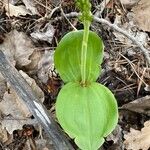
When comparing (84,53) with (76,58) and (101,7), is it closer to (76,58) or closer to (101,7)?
(76,58)

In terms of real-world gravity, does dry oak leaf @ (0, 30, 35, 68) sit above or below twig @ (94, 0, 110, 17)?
below

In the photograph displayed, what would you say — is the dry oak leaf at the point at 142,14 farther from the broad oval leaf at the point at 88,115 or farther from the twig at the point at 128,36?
the broad oval leaf at the point at 88,115

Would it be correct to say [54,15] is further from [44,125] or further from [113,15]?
[44,125]

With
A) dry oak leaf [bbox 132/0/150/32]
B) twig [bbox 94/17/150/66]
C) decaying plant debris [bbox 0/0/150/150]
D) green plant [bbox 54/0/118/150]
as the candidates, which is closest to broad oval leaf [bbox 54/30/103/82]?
green plant [bbox 54/0/118/150]

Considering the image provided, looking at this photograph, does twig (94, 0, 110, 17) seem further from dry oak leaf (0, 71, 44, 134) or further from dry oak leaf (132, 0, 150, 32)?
dry oak leaf (0, 71, 44, 134)

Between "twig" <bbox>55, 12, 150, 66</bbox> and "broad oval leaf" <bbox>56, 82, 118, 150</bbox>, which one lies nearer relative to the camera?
"broad oval leaf" <bbox>56, 82, 118, 150</bbox>

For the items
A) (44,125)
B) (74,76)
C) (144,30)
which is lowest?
(44,125)

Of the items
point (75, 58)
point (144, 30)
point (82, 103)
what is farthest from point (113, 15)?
point (82, 103)
